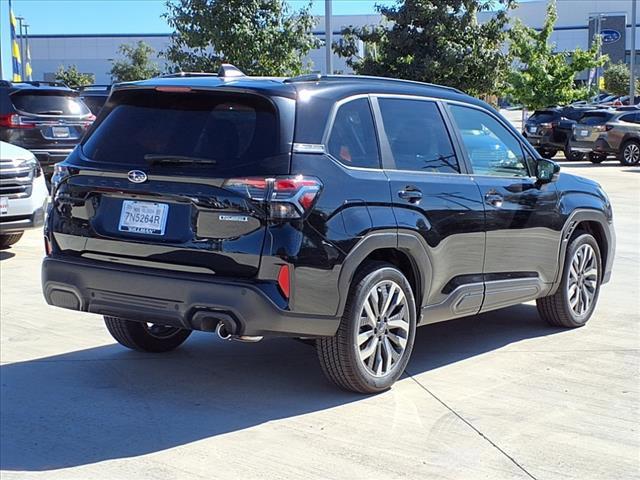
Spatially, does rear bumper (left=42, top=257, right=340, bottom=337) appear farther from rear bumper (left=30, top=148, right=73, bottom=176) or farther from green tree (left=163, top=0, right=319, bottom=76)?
green tree (left=163, top=0, right=319, bottom=76)

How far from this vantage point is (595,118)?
25.3m

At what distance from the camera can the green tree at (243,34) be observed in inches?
809

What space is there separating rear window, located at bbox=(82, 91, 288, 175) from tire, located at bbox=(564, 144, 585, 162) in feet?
74.6

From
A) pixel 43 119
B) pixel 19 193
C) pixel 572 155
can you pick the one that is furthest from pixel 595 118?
pixel 19 193

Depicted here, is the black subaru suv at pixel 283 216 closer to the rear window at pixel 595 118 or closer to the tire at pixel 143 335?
the tire at pixel 143 335

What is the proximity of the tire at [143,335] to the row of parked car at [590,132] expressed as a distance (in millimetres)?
20897

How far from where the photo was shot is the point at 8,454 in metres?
4.48

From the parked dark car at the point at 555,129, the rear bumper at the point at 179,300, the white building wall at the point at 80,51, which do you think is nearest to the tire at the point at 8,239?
the rear bumper at the point at 179,300

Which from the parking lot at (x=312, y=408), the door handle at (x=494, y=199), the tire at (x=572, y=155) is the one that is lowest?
the tire at (x=572, y=155)

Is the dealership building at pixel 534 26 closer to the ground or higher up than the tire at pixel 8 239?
higher up

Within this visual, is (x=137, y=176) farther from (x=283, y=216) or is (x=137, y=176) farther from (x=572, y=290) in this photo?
(x=572, y=290)

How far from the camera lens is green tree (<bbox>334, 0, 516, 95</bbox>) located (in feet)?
78.4

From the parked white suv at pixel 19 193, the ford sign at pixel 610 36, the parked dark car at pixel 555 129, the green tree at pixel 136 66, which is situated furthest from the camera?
the ford sign at pixel 610 36

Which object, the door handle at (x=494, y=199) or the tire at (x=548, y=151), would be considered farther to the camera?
the tire at (x=548, y=151)
